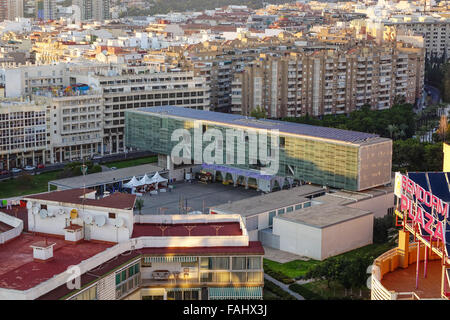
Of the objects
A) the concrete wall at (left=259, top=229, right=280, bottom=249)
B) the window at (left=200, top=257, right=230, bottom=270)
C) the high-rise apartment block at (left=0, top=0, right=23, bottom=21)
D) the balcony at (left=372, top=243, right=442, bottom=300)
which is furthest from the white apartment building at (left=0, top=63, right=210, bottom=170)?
the high-rise apartment block at (left=0, top=0, right=23, bottom=21)

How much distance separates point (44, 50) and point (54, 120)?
95.4 feet

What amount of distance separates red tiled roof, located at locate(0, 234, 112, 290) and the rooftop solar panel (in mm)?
20201

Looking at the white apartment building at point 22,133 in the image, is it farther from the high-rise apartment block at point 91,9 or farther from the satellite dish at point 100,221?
the high-rise apartment block at point 91,9

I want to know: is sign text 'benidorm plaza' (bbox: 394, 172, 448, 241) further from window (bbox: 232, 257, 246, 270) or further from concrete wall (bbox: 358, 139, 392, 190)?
concrete wall (bbox: 358, 139, 392, 190)

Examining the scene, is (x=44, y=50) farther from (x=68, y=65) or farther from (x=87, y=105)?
(x=87, y=105)

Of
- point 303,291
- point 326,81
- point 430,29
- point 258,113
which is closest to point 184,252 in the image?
point 303,291

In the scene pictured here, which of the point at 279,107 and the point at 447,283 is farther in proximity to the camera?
the point at 279,107

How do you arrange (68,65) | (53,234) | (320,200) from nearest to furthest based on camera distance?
(53,234)
(320,200)
(68,65)

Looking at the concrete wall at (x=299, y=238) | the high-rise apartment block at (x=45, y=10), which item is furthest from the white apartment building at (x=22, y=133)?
the high-rise apartment block at (x=45, y=10)

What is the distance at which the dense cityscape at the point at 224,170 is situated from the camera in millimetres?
14469

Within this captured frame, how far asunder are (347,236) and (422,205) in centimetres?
1599

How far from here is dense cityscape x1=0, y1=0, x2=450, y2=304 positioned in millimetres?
14469

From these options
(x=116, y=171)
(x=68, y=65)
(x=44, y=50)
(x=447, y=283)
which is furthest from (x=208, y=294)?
(x=44, y=50)
